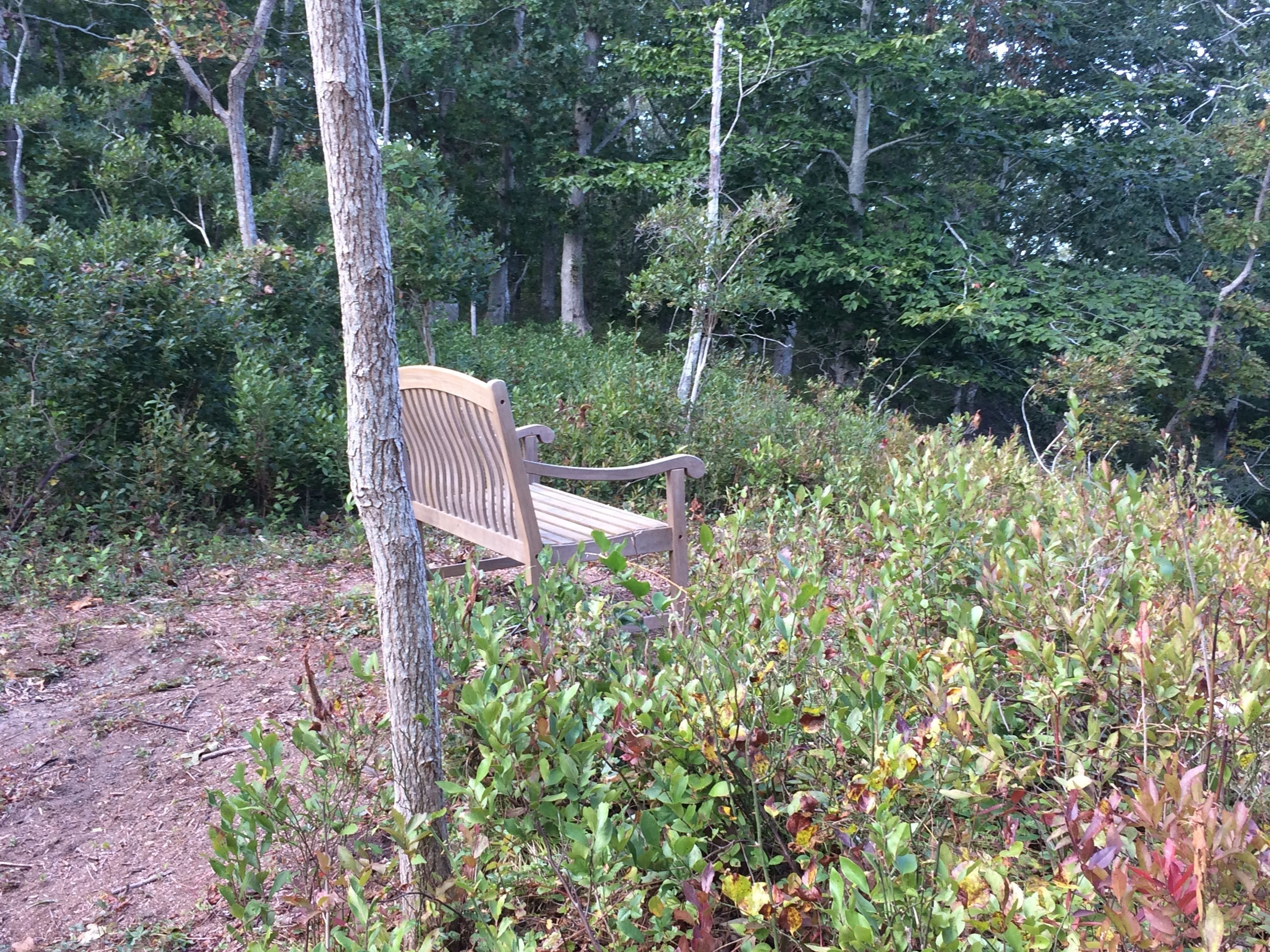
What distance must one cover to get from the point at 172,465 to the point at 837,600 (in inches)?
160

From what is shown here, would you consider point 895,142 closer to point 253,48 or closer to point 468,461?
point 253,48

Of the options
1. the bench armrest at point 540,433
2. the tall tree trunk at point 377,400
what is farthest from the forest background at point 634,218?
the tall tree trunk at point 377,400

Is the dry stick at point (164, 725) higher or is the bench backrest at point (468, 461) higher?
the bench backrest at point (468, 461)

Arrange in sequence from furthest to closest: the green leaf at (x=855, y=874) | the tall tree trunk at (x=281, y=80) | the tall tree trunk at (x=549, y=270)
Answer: the tall tree trunk at (x=549, y=270) < the tall tree trunk at (x=281, y=80) < the green leaf at (x=855, y=874)

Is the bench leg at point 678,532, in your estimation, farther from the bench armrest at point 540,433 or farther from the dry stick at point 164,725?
the dry stick at point 164,725

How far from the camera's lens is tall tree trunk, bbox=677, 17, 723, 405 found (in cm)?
846

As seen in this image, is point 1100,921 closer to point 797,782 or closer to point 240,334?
point 797,782

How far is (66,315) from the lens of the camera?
523 centimetres

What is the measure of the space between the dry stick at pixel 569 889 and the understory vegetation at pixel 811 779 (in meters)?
0.01

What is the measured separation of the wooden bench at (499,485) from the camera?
292 cm

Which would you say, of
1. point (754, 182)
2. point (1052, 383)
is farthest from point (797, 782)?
point (754, 182)

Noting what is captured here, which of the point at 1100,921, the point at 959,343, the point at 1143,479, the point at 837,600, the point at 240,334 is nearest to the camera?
the point at 1100,921

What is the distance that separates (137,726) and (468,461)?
141cm

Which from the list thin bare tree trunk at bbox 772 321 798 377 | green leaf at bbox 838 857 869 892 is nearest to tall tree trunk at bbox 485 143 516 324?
thin bare tree trunk at bbox 772 321 798 377
